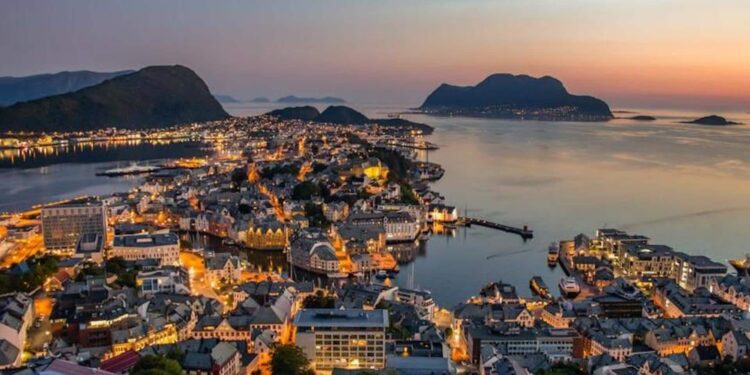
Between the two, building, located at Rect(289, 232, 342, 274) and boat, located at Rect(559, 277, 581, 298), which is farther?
building, located at Rect(289, 232, 342, 274)

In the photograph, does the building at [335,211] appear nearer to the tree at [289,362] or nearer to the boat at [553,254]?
the boat at [553,254]

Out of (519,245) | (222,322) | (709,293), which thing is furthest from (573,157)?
(222,322)

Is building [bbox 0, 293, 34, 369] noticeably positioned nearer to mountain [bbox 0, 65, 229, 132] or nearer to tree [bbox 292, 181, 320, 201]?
tree [bbox 292, 181, 320, 201]

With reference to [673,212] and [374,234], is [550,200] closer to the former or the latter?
[673,212]

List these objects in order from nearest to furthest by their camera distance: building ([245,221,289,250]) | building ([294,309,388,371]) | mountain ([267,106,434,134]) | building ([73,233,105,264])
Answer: building ([294,309,388,371]) → building ([73,233,105,264]) → building ([245,221,289,250]) → mountain ([267,106,434,134])

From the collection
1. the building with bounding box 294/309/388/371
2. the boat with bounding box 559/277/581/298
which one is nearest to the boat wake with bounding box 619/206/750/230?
the boat with bounding box 559/277/581/298

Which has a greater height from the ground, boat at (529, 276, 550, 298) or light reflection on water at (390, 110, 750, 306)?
light reflection on water at (390, 110, 750, 306)
